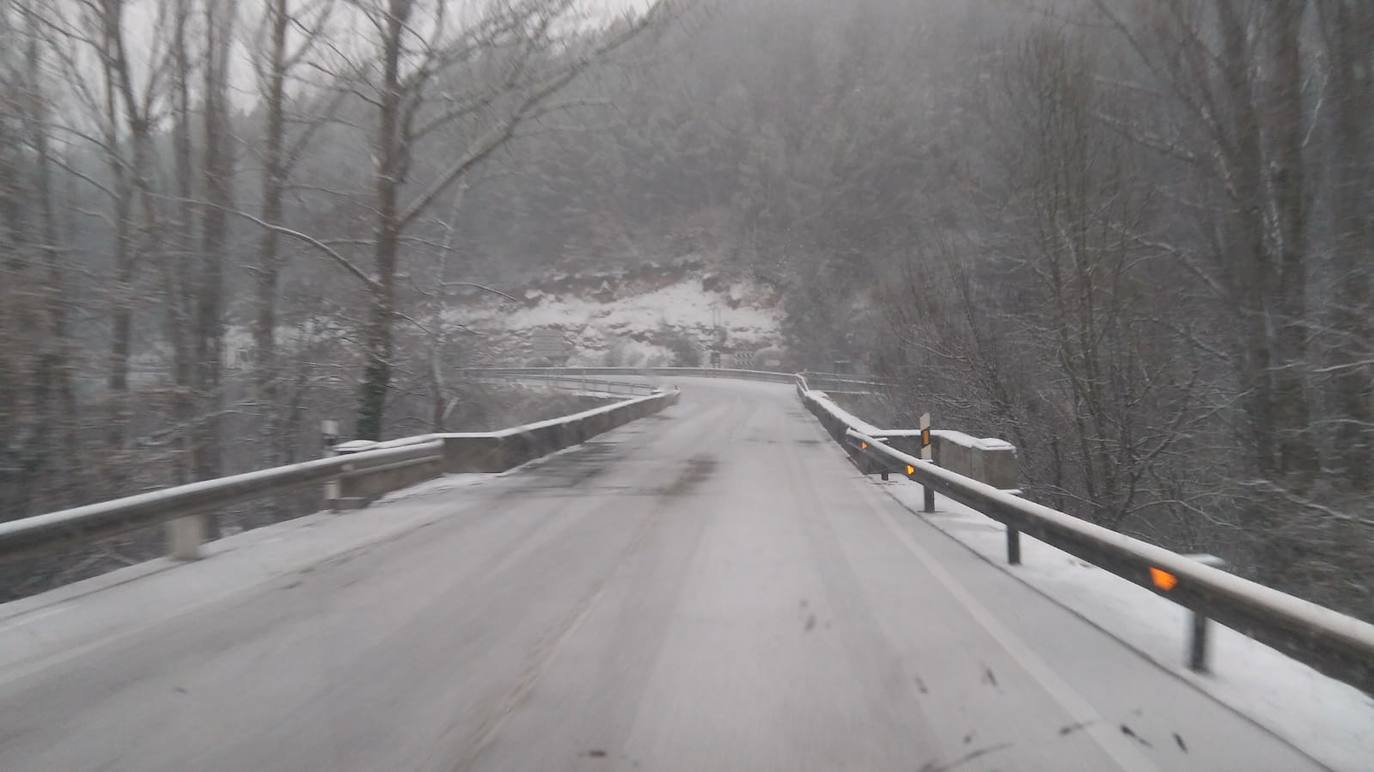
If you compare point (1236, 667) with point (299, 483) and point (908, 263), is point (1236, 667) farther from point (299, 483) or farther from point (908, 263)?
point (908, 263)

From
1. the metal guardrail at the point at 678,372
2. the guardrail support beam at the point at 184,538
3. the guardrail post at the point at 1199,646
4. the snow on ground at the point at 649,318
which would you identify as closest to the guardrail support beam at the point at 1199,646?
the guardrail post at the point at 1199,646

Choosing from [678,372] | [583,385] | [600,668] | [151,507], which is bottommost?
[583,385]

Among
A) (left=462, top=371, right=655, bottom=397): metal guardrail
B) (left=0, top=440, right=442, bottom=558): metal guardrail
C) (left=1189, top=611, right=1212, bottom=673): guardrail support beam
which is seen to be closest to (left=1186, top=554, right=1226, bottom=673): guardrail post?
(left=1189, top=611, right=1212, bottom=673): guardrail support beam

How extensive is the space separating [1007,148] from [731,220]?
7029 centimetres

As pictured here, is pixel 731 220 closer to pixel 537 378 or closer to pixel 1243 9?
pixel 537 378

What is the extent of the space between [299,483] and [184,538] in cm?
175

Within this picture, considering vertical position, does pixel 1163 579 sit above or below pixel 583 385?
above

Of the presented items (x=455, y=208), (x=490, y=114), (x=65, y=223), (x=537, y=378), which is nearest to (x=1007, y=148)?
(x=490, y=114)

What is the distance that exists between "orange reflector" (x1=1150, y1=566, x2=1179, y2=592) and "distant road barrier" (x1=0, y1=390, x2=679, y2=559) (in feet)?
22.9

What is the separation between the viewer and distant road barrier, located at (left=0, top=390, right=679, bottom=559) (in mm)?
6316

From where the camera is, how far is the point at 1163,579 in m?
4.79

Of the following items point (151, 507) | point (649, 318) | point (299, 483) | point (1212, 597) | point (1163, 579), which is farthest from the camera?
point (649, 318)

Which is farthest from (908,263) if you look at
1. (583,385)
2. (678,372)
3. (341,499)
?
(678,372)

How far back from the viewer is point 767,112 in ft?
294
